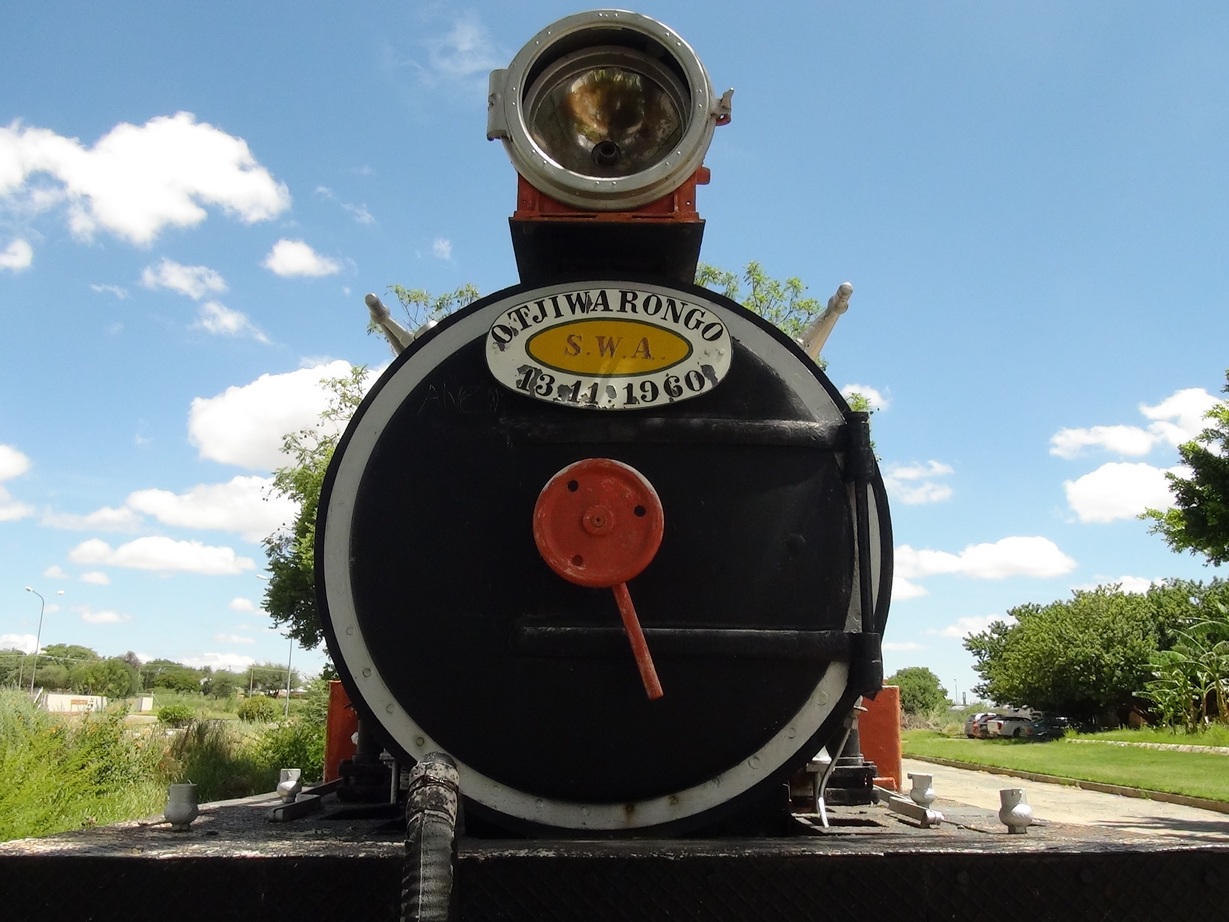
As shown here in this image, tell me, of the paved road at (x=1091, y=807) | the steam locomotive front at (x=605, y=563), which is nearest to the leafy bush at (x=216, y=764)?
the paved road at (x=1091, y=807)

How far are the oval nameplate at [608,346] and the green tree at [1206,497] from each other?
16.8m

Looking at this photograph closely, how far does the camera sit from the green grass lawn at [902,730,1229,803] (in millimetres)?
13828

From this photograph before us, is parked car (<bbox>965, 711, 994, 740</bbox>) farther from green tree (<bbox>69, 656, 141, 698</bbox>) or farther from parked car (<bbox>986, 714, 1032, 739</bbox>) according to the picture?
green tree (<bbox>69, 656, 141, 698</bbox>)

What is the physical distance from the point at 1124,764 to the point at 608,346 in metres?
19.7

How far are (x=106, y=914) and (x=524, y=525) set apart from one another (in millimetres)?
1012

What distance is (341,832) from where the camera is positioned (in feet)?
6.93

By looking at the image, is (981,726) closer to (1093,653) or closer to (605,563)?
(1093,653)

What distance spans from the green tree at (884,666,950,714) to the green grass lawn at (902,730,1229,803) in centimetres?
4679

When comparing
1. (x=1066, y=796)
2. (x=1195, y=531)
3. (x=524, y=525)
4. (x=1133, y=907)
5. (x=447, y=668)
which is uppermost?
(x=1195, y=531)

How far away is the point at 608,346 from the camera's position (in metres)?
2.22

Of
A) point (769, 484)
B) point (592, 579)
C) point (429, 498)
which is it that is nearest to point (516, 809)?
point (592, 579)

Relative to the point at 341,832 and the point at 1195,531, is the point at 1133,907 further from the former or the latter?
the point at 1195,531

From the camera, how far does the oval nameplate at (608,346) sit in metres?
2.17

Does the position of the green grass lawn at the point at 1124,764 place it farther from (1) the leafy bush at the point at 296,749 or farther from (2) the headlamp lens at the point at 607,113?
(2) the headlamp lens at the point at 607,113
